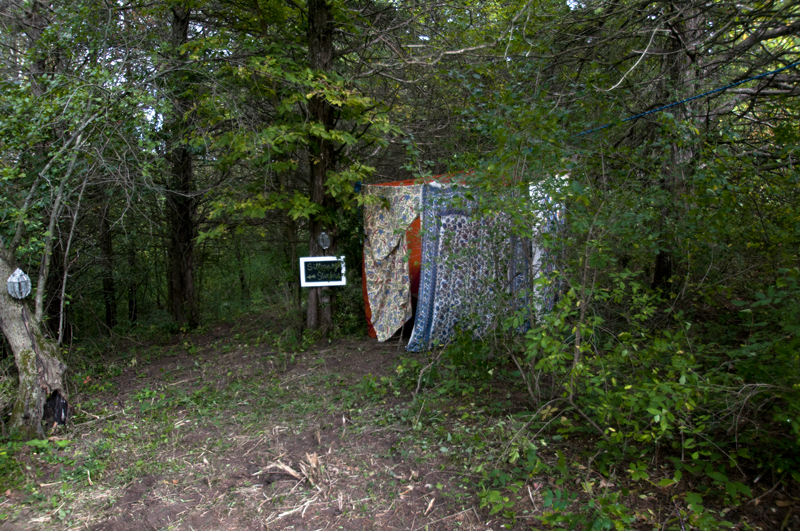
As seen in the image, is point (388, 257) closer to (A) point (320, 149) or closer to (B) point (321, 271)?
(B) point (321, 271)

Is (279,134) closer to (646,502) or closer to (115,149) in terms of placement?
(115,149)

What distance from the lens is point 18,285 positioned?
4.46 meters

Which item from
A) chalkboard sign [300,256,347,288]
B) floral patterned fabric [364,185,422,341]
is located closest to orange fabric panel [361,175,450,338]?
floral patterned fabric [364,185,422,341]

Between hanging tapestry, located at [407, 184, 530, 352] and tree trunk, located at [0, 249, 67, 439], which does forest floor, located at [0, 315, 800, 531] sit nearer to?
tree trunk, located at [0, 249, 67, 439]

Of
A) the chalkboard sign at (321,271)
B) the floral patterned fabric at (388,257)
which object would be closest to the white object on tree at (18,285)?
the chalkboard sign at (321,271)

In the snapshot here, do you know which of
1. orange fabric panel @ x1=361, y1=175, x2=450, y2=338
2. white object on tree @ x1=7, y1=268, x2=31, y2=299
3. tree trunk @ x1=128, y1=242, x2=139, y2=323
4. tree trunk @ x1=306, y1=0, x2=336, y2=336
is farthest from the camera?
tree trunk @ x1=128, y1=242, x2=139, y2=323

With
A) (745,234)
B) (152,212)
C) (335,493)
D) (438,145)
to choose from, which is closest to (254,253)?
(152,212)

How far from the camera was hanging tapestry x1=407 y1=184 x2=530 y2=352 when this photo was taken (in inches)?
168

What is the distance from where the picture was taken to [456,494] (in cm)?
323

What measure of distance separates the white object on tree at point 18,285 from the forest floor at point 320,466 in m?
1.20

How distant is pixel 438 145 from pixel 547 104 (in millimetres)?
3667

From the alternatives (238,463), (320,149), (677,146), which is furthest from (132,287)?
(677,146)

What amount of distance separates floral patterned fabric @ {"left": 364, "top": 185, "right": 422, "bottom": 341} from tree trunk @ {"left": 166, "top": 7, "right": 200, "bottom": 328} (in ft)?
8.11

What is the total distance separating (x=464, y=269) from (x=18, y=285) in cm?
426
